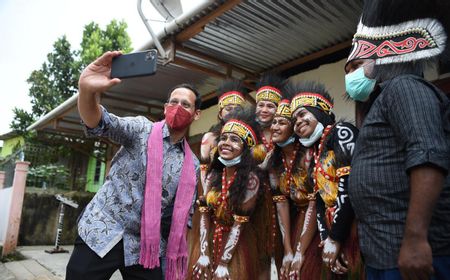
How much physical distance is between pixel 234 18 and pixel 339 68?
4.74 ft

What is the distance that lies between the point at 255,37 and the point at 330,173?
8.08 feet

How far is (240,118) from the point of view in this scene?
323cm

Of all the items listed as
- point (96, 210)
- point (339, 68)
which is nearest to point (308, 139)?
point (96, 210)

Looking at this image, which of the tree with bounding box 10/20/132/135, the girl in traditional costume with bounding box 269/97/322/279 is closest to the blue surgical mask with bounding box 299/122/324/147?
the girl in traditional costume with bounding box 269/97/322/279

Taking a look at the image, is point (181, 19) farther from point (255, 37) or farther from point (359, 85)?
point (359, 85)

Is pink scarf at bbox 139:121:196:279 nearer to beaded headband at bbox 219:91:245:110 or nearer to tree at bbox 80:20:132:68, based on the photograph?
beaded headband at bbox 219:91:245:110

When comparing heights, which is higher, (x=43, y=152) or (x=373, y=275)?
(x=43, y=152)

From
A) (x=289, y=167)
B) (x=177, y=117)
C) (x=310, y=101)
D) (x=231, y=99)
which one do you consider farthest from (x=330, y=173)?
(x=231, y=99)

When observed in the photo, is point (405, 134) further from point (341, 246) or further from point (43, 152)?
point (43, 152)

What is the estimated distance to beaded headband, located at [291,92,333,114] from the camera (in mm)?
2670

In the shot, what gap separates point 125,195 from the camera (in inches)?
79.1

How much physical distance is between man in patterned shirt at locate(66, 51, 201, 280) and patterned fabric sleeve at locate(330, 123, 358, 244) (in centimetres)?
86

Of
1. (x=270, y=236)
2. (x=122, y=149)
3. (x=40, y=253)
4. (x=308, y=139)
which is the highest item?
(x=308, y=139)

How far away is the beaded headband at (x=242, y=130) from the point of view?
3121 millimetres
